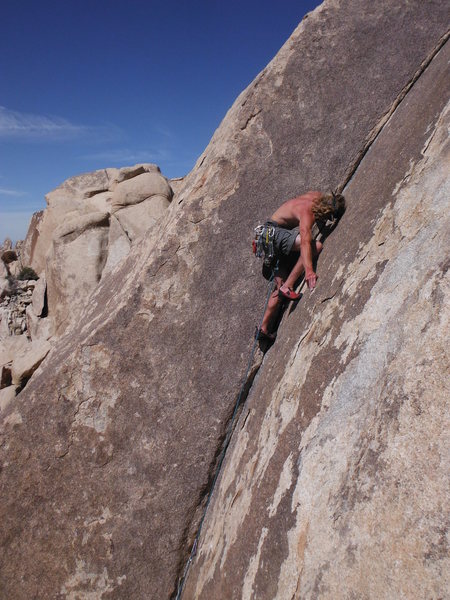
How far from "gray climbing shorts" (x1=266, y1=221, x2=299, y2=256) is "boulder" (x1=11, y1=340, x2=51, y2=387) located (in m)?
5.80

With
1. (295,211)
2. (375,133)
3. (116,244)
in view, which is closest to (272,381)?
(295,211)

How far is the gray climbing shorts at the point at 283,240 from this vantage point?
406cm

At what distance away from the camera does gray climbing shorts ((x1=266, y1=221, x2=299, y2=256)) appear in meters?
4.06

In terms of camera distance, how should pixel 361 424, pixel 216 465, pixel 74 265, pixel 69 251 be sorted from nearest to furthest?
pixel 361 424
pixel 216 465
pixel 74 265
pixel 69 251

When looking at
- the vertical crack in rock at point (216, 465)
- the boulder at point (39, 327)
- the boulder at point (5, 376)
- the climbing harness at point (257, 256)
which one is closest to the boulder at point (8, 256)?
the boulder at point (39, 327)

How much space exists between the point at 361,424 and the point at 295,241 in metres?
2.26

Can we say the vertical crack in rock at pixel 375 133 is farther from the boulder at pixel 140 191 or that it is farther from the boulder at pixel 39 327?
the boulder at pixel 39 327

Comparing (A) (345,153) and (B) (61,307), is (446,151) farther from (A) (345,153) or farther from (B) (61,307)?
(B) (61,307)

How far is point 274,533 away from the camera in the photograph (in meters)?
2.46

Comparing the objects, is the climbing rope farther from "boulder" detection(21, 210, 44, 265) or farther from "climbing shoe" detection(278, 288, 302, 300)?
"boulder" detection(21, 210, 44, 265)

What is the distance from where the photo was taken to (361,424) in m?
2.17

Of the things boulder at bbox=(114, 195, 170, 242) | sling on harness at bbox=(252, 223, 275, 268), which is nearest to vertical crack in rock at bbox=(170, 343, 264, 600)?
sling on harness at bbox=(252, 223, 275, 268)

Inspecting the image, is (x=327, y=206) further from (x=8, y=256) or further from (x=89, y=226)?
(x=8, y=256)

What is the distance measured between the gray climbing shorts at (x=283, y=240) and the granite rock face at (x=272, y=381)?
406 millimetres
